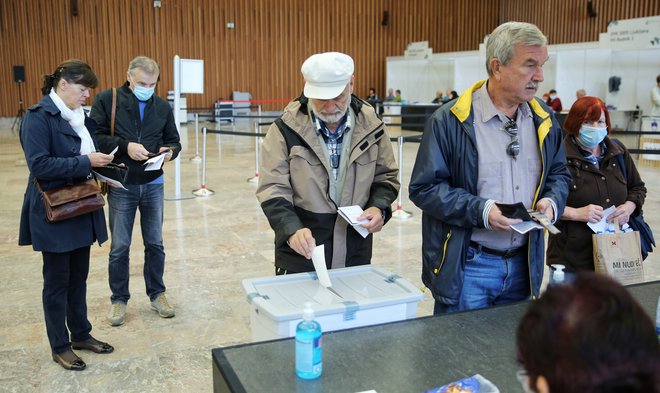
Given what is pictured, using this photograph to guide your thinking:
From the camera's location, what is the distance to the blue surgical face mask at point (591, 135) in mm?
2832

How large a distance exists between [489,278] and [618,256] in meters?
0.95

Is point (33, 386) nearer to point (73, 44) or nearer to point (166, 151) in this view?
point (166, 151)

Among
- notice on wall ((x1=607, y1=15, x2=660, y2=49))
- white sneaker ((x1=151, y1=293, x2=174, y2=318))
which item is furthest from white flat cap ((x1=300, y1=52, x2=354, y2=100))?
notice on wall ((x1=607, y1=15, x2=660, y2=49))

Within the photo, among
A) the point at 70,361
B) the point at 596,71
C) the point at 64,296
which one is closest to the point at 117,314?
the point at 70,361

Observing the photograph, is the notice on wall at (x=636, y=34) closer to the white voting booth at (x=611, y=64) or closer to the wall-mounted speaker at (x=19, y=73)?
the white voting booth at (x=611, y=64)

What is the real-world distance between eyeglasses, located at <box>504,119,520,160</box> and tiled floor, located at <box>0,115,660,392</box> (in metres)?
1.89

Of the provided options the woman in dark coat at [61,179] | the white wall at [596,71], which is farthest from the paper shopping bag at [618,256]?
the white wall at [596,71]

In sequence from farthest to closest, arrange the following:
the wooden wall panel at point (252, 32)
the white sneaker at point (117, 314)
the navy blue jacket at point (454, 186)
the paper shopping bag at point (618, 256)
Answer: the wooden wall panel at point (252, 32) < the white sneaker at point (117, 314) < the paper shopping bag at point (618, 256) < the navy blue jacket at point (454, 186)

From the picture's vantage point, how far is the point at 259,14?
20906 millimetres

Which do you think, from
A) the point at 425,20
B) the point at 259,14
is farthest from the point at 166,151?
the point at 425,20

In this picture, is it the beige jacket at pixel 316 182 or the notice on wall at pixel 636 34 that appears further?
the notice on wall at pixel 636 34

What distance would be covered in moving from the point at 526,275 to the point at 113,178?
7.17 ft

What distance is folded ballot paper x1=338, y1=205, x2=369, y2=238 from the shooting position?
7.47ft

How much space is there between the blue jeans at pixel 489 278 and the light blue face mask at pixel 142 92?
7.68 ft
